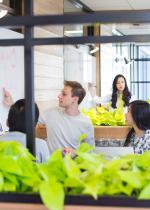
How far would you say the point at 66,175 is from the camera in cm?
127

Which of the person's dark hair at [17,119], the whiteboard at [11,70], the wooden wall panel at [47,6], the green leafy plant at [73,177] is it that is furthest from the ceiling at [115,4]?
the green leafy plant at [73,177]

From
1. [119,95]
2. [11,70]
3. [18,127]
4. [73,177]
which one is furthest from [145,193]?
[119,95]

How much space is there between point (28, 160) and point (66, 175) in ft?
0.47

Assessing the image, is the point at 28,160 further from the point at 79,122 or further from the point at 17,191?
the point at 79,122

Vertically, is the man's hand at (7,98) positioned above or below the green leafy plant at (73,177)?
above

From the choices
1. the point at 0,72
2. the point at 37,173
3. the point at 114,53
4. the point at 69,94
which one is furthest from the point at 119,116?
the point at 114,53

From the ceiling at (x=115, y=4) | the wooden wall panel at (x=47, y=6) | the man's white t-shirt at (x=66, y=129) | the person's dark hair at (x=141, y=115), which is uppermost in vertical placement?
the ceiling at (x=115, y=4)

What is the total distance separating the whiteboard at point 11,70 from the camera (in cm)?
424

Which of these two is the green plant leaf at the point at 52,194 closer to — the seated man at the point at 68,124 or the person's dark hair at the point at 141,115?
the person's dark hair at the point at 141,115

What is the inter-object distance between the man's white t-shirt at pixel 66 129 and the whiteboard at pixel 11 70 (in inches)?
30.4

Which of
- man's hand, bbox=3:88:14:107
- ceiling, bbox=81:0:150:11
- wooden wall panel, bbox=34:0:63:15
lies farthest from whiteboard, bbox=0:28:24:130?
ceiling, bbox=81:0:150:11

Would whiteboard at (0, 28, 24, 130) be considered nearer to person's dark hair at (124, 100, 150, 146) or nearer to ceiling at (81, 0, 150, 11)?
person's dark hair at (124, 100, 150, 146)

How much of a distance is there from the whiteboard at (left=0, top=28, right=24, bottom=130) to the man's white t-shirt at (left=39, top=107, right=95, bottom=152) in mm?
773

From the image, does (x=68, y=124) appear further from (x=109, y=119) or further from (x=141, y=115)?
(x=109, y=119)
